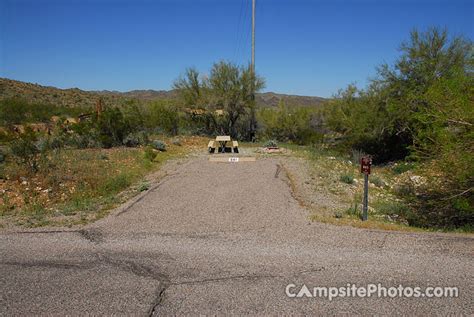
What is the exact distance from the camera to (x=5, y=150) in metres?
14.4

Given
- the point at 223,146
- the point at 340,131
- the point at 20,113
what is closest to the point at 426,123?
the point at 223,146

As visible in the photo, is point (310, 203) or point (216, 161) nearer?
point (310, 203)

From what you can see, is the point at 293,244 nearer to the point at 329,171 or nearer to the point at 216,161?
the point at 329,171

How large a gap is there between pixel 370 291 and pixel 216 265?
1988 mm

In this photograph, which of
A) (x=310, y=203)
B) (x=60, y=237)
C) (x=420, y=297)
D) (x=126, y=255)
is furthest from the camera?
(x=310, y=203)

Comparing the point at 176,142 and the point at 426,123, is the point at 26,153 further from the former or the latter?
the point at 426,123

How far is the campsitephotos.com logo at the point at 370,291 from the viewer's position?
4543 millimetres

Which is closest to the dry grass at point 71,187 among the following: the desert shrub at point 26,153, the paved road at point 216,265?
the desert shrub at point 26,153

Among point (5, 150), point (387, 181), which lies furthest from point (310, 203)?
point (5, 150)

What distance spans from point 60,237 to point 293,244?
151 inches

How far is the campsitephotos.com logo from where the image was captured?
4.54m

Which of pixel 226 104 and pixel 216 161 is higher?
pixel 226 104

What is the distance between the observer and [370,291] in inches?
182

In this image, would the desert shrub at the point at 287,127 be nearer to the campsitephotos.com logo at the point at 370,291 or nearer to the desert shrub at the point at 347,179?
the desert shrub at the point at 347,179
